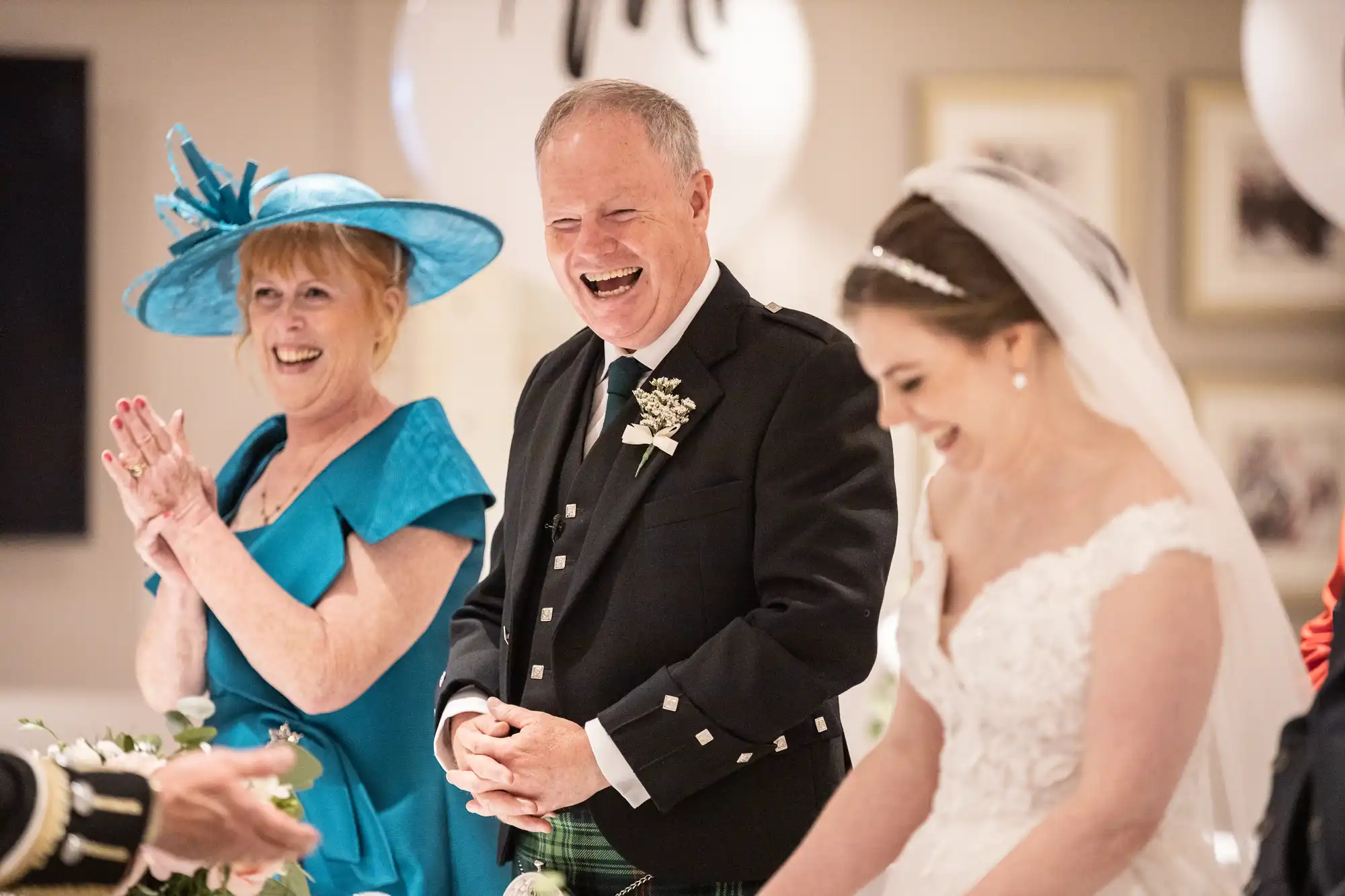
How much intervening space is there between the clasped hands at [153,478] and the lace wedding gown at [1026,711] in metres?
1.23

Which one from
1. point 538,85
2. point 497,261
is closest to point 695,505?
point 538,85

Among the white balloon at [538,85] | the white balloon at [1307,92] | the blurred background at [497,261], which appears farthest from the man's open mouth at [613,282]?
the blurred background at [497,261]

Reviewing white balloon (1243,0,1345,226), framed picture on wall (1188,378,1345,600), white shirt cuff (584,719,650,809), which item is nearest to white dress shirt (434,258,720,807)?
white shirt cuff (584,719,650,809)

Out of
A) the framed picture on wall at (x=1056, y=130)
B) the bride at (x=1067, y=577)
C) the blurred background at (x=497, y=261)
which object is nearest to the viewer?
the bride at (x=1067, y=577)

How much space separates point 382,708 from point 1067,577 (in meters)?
1.25

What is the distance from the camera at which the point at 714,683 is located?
1.61 meters

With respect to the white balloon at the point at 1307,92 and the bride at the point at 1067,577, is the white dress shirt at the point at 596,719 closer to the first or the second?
Answer: the bride at the point at 1067,577

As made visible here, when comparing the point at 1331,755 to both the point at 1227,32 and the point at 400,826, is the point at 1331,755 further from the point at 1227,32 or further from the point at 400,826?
the point at 1227,32

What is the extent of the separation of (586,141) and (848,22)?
9.18 ft

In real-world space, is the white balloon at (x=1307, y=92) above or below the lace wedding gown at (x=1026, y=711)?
above

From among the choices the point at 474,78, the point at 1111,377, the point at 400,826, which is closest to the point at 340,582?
the point at 400,826

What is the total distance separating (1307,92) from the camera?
2219 mm

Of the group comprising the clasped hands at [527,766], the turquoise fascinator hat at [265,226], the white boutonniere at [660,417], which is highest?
the turquoise fascinator hat at [265,226]

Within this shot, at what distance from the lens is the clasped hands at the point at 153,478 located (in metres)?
2.14
